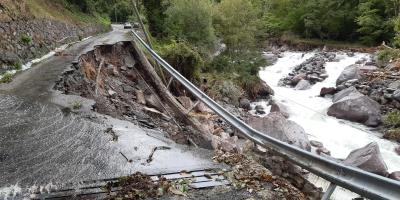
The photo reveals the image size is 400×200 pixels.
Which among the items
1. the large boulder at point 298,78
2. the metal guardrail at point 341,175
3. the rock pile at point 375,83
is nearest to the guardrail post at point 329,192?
the metal guardrail at point 341,175

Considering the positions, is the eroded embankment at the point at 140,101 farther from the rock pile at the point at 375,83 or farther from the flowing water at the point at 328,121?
the rock pile at the point at 375,83

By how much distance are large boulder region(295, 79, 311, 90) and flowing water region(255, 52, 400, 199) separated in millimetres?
397

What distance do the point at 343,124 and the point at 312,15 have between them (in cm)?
3480

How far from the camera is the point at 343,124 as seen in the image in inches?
785

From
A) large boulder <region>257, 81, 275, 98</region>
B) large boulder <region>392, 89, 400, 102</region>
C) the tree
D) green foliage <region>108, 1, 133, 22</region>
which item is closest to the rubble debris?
large boulder <region>392, 89, 400, 102</region>

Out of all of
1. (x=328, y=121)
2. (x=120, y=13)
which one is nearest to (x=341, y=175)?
(x=328, y=121)

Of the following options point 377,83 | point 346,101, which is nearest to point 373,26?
point 377,83

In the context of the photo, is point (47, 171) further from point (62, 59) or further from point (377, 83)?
point (377, 83)

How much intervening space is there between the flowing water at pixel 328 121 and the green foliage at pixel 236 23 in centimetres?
478

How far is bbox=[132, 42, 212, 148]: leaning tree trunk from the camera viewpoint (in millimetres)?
9531

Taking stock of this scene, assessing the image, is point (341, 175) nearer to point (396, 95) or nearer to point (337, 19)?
point (396, 95)

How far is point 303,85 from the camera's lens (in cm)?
3023

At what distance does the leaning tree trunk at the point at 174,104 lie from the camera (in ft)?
31.3

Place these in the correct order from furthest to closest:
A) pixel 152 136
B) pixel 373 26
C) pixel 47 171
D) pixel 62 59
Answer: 1. pixel 373 26
2. pixel 62 59
3. pixel 152 136
4. pixel 47 171
